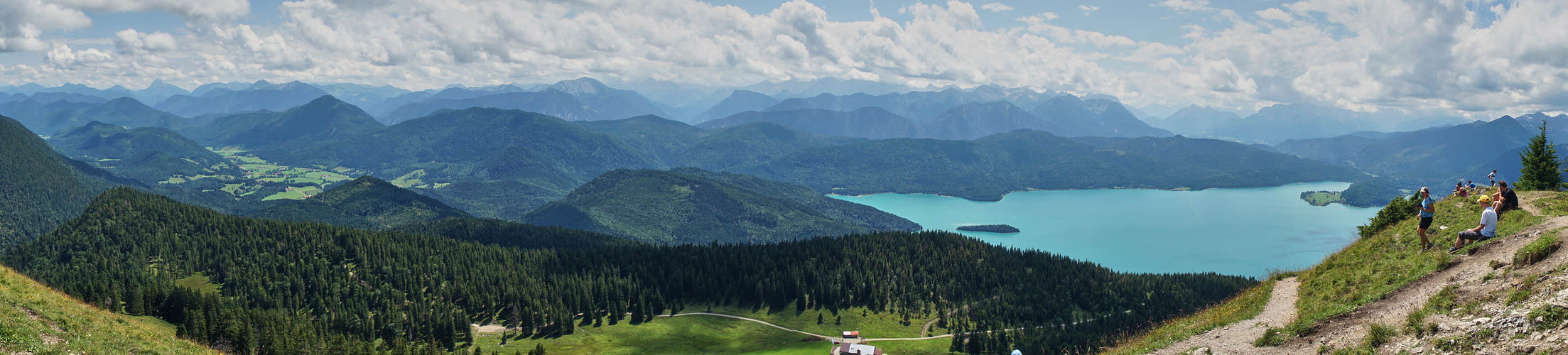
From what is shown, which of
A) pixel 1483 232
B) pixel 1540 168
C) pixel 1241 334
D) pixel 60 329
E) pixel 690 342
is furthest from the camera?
pixel 690 342

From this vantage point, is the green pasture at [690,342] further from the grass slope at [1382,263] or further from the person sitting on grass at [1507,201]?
the person sitting on grass at [1507,201]

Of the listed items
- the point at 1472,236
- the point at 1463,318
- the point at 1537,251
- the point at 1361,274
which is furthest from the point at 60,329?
the point at 1472,236

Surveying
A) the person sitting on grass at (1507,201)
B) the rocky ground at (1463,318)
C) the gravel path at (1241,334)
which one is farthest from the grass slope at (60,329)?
the person sitting on grass at (1507,201)

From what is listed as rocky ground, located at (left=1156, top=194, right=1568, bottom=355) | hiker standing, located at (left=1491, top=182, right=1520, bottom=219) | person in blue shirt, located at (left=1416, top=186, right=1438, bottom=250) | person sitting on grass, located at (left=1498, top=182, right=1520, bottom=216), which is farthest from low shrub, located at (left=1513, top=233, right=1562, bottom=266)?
person sitting on grass, located at (left=1498, top=182, right=1520, bottom=216)

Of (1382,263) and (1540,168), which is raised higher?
(1540,168)

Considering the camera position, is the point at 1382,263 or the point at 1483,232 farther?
the point at 1382,263

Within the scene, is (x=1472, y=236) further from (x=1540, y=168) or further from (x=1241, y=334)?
(x=1540, y=168)

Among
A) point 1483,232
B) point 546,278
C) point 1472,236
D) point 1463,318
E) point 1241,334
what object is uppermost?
point 1483,232
